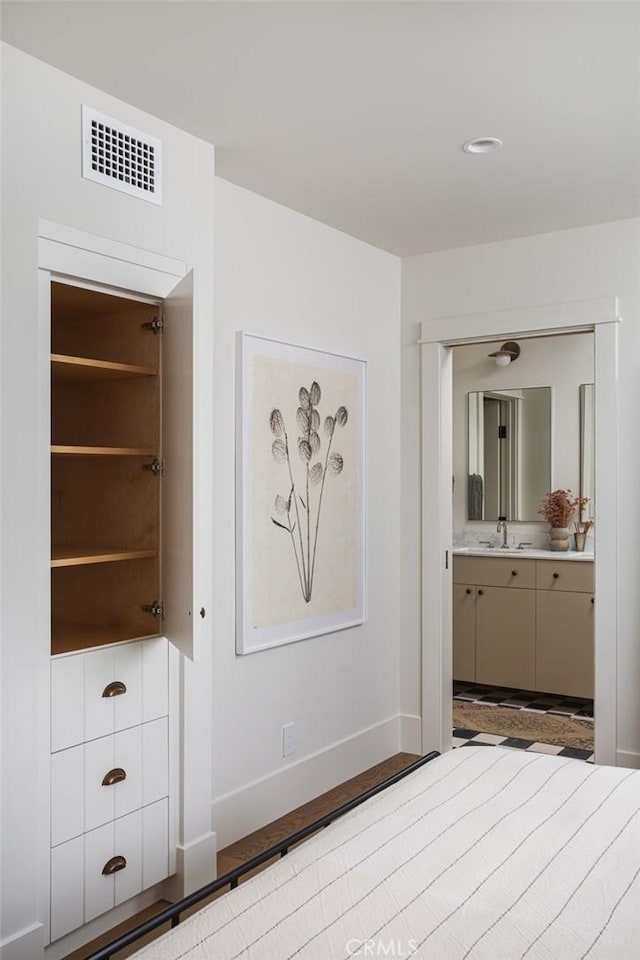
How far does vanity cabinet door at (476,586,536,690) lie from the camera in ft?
17.2

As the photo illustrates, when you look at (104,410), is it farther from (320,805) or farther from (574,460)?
(574,460)

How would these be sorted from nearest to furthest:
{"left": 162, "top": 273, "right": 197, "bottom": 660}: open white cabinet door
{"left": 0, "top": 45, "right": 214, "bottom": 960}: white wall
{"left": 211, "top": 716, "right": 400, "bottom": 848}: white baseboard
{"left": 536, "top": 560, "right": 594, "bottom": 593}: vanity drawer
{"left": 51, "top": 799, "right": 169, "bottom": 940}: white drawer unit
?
1. {"left": 0, "top": 45, "right": 214, "bottom": 960}: white wall
2. {"left": 51, "top": 799, "right": 169, "bottom": 940}: white drawer unit
3. {"left": 162, "top": 273, "right": 197, "bottom": 660}: open white cabinet door
4. {"left": 211, "top": 716, "right": 400, "bottom": 848}: white baseboard
5. {"left": 536, "top": 560, "right": 594, "bottom": 593}: vanity drawer

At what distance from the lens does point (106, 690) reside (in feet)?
8.20

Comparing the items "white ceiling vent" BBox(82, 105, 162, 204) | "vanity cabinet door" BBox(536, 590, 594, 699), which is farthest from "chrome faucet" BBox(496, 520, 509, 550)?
"white ceiling vent" BBox(82, 105, 162, 204)

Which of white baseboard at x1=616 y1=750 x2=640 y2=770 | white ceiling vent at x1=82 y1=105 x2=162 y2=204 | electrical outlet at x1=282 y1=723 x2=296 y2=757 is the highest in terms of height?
white ceiling vent at x1=82 y1=105 x2=162 y2=204

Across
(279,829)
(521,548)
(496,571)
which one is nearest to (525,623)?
(496,571)

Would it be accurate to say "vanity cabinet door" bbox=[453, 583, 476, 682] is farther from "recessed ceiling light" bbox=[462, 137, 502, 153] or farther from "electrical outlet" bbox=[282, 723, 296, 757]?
"recessed ceiling light" bbox=[462, 137, 502, 153]

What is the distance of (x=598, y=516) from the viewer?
379 centimetres

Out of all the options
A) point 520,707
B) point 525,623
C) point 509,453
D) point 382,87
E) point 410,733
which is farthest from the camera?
point 509,453

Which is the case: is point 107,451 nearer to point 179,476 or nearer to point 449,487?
point 179,476

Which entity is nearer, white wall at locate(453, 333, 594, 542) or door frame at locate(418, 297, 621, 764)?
door frame at locate(418, 297, 621, 764)

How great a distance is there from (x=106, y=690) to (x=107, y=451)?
0.73m

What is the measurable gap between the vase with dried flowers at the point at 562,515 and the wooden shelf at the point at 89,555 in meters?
3.49
